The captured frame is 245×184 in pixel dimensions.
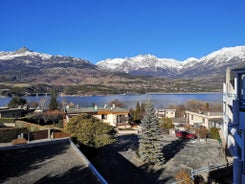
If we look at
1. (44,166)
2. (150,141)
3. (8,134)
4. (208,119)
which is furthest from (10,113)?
(44,166)

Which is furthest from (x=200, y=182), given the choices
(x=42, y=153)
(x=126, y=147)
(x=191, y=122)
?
(x=191, y=122)

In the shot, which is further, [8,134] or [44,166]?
[8,134]

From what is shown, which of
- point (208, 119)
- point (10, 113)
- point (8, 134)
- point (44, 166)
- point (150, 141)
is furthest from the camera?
point (10, 113)

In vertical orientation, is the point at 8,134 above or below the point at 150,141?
below

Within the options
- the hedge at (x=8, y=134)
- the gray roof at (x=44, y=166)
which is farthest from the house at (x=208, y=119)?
the gray roof at (x=44, y=166)

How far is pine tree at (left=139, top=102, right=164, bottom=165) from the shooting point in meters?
19.8

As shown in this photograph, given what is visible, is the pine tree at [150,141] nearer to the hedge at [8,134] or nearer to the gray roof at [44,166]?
the gray roof at [44,166]

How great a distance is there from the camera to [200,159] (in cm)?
2100

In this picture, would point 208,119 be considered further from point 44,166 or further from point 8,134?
point 44,166

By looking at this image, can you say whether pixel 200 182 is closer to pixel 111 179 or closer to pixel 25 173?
pixel 111 179

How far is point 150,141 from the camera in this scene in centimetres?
2027

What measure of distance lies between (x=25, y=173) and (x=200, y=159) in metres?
14.4

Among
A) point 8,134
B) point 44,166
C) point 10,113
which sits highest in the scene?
point 10,113

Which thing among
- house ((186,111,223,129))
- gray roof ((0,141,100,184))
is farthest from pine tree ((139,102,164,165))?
house ((186,111,223,129))
